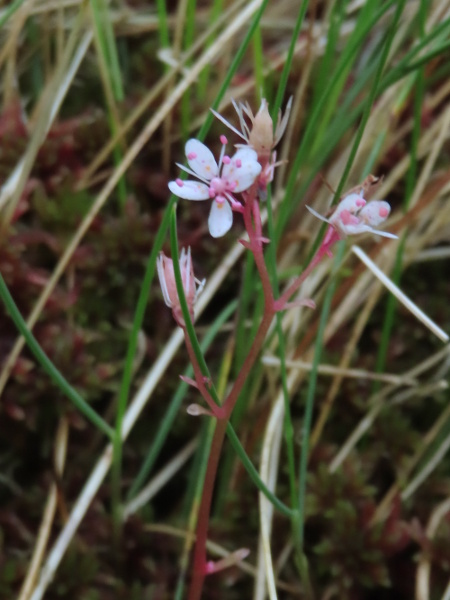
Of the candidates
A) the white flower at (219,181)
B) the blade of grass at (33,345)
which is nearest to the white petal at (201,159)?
the white flower at (219,181)

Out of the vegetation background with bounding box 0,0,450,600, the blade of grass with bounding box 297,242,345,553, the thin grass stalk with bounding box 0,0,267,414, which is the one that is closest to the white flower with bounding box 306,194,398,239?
the vegetation background with bounding box 0,0,450,600

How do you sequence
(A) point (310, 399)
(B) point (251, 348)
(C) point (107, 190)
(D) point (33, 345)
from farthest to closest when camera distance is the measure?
(C) point (107, 190) → (A) point (310, 399) → (D) point (33, 345) → (B) point (251, 348)

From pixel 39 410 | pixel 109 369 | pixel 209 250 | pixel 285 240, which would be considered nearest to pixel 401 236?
pixel 285 240

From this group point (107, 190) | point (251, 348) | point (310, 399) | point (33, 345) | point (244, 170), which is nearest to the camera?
point (244, 170)

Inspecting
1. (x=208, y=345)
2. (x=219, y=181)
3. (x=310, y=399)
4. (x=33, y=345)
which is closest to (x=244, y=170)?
(x=219, y=181)

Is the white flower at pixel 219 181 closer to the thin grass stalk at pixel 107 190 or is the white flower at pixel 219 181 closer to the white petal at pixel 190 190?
the white petal at pixel 190 190

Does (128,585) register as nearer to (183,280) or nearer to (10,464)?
(10,464)

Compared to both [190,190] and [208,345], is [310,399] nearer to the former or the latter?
[208,345]
